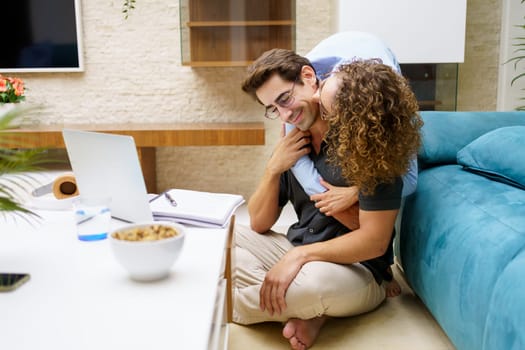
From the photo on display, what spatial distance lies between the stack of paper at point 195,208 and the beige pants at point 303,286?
0.79 ft

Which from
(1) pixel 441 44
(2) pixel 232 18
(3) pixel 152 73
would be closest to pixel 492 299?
(1) pixel 441 44

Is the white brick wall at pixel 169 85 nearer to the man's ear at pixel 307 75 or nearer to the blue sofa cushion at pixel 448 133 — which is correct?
the blue sofa cushion at pixel 448 133

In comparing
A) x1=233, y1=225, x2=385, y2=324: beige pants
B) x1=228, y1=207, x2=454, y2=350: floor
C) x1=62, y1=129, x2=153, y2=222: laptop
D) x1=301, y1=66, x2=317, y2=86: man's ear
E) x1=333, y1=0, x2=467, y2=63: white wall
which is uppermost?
x1=333, y1=0, x2=467, y2=63: white wall

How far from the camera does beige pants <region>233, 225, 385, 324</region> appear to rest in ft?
5.04

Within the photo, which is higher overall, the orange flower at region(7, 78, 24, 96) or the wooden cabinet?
the wooden cabinet

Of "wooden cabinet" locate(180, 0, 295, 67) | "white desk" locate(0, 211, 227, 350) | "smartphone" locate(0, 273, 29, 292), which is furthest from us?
"wooden cabinet" locate(180, 0, 295, 67)

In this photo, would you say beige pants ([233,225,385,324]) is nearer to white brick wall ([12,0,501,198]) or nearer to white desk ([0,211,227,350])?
white desk ([0,211,227,350])

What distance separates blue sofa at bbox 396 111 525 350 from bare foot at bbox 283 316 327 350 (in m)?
0.37

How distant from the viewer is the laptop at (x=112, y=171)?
102 centimetres

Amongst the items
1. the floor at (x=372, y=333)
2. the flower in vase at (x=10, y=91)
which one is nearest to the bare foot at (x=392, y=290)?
the floor at (x=372, y=333)

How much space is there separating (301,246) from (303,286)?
0.14 m

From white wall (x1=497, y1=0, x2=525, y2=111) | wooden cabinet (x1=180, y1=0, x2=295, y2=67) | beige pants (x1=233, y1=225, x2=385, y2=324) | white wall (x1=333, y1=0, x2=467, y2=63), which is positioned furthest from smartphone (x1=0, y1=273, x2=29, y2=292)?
white wall (x1=497, y1=0, x2=525, y2=111)

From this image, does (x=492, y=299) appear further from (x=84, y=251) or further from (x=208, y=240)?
(x=84, y=251)

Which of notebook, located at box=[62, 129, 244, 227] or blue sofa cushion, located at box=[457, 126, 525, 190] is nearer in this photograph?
notebook, located at box=[62, 129, 244, 227]
